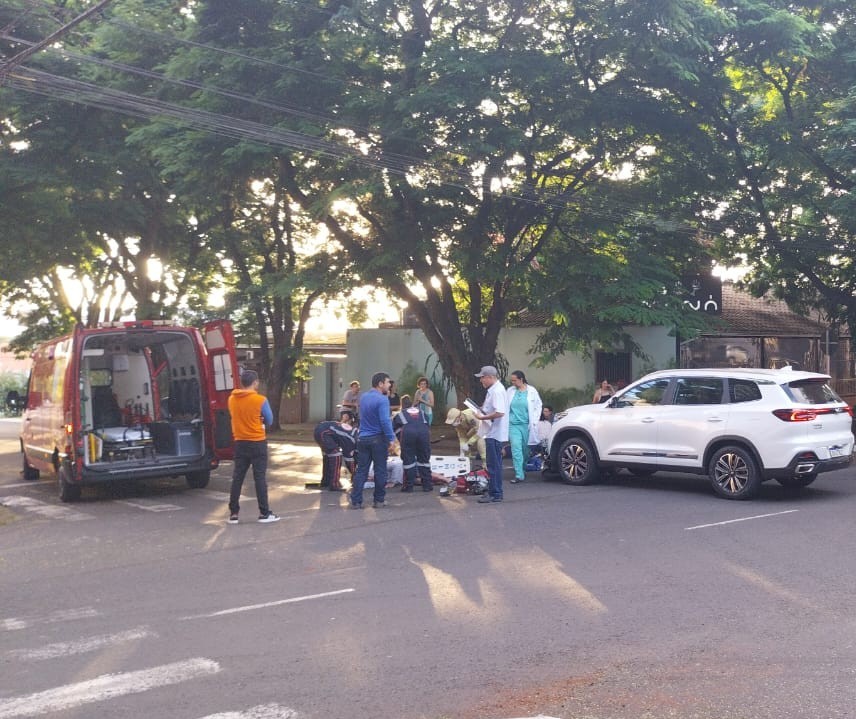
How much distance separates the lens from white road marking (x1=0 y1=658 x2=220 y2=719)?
206 inches

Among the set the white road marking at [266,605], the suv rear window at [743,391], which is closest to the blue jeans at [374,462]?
the white road marking at [266,605]

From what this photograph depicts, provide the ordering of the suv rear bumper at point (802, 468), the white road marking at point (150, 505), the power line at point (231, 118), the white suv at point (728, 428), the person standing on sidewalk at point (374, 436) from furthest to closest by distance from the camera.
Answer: the power line at point (231, 118) → the white road marking at point (150, 505) → the white suv at point (728, 428) → the suv rear bumper at point (802, 468) → the person standing on sidewalk at point (374, 436)

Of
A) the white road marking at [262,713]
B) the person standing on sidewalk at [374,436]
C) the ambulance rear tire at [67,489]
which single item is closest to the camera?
the white road marking at [262,713]

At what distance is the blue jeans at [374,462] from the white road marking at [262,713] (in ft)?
23.4

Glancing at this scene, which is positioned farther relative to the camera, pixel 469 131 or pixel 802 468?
pixel 469 131

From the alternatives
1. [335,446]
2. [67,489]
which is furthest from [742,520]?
[67,489]

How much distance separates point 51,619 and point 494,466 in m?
6.82

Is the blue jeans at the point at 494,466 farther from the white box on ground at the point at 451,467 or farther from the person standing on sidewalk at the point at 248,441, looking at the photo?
the person standing on sidewalk at the point at 248,441

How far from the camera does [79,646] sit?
253 inches

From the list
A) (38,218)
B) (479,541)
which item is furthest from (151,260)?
(479,541)

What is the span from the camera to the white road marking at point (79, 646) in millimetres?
6227

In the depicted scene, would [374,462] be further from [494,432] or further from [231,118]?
[231,118]

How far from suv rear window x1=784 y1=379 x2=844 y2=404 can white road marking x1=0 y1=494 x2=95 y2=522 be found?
9025mm

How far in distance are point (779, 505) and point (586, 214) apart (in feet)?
31.7
